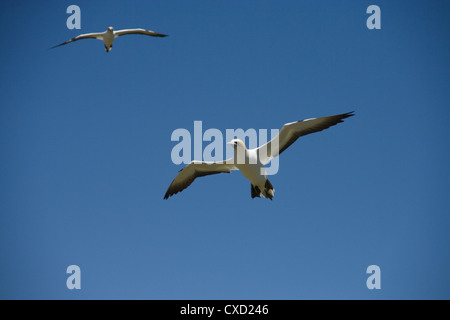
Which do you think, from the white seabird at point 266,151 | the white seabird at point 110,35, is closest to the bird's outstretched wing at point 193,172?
the white seabird at point 266,151

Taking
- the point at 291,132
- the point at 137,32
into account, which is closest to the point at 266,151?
the point at 291,132

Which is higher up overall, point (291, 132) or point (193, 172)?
point (291, 132)

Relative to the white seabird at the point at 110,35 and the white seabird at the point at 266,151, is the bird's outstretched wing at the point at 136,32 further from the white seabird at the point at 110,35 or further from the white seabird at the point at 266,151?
the white seabird at the point at 266,151

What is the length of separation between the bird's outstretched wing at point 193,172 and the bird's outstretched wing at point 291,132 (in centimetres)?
123

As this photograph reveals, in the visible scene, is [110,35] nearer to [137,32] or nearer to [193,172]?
[137,32]

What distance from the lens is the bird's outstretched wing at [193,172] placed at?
1569 centimetres

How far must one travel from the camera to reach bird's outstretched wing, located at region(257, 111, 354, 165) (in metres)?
13.8

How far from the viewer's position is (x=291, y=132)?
47.7 ft

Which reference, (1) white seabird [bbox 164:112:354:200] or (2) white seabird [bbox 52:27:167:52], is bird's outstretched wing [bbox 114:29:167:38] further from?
(1) white seabird [bbox 164:112:354:200]

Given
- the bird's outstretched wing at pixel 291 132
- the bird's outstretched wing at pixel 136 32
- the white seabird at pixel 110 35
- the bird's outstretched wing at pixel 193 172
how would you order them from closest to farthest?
the bird's outstretched wing at pixel 291 132 → the bird's outstretched wing at pixel 193 172 → the white seabird at pixel 110 35 → the bird's outstretched wing at pixel 136 32

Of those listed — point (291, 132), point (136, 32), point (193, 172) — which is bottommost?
point (193, 172)

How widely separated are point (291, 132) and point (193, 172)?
3.47 meters

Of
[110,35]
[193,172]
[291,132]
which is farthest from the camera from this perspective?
[110,35]

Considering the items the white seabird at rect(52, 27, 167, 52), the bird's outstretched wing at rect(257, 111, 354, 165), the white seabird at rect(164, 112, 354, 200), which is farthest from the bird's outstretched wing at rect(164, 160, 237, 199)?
the white seabird at rect(52, 27, 167, 52)
